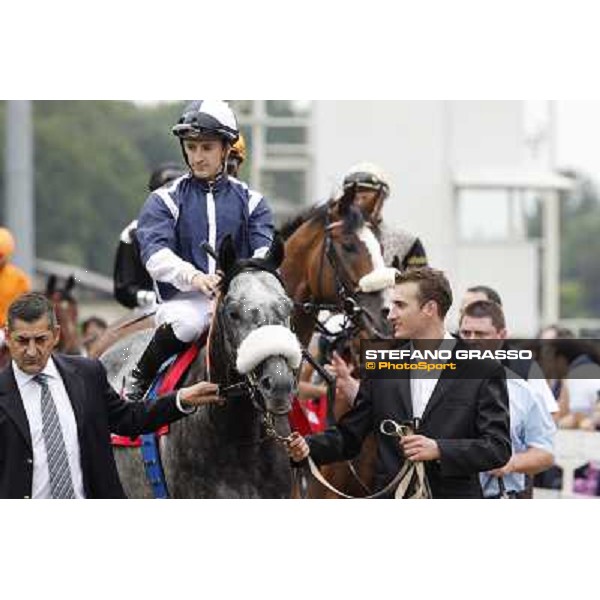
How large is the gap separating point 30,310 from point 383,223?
4351 mm

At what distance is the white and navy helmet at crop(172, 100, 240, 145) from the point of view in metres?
7.61

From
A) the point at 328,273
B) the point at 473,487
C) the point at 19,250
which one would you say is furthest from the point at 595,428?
the point at 19,250

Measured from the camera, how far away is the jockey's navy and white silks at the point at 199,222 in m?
7.65

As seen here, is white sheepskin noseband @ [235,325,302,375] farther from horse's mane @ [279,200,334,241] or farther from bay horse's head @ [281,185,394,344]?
horse's mane @ [279,200,334,241]

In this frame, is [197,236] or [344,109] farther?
[344,109]

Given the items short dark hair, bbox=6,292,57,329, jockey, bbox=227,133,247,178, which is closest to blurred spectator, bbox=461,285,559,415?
jockey, bbox=227,133,247,178

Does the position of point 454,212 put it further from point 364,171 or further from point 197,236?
point 197,236

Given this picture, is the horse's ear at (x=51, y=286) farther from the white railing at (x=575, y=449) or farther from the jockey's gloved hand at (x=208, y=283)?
the jockey's gloved hand at (x=208, y=283)

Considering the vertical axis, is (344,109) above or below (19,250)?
above

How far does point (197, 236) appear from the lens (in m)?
7.70

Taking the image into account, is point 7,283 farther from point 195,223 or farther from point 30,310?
point 30,310

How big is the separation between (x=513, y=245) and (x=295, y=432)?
682 inches

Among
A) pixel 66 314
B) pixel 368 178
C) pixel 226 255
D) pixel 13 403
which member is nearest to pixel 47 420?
pixel 13 403

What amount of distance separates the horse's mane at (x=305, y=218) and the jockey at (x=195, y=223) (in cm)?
208
